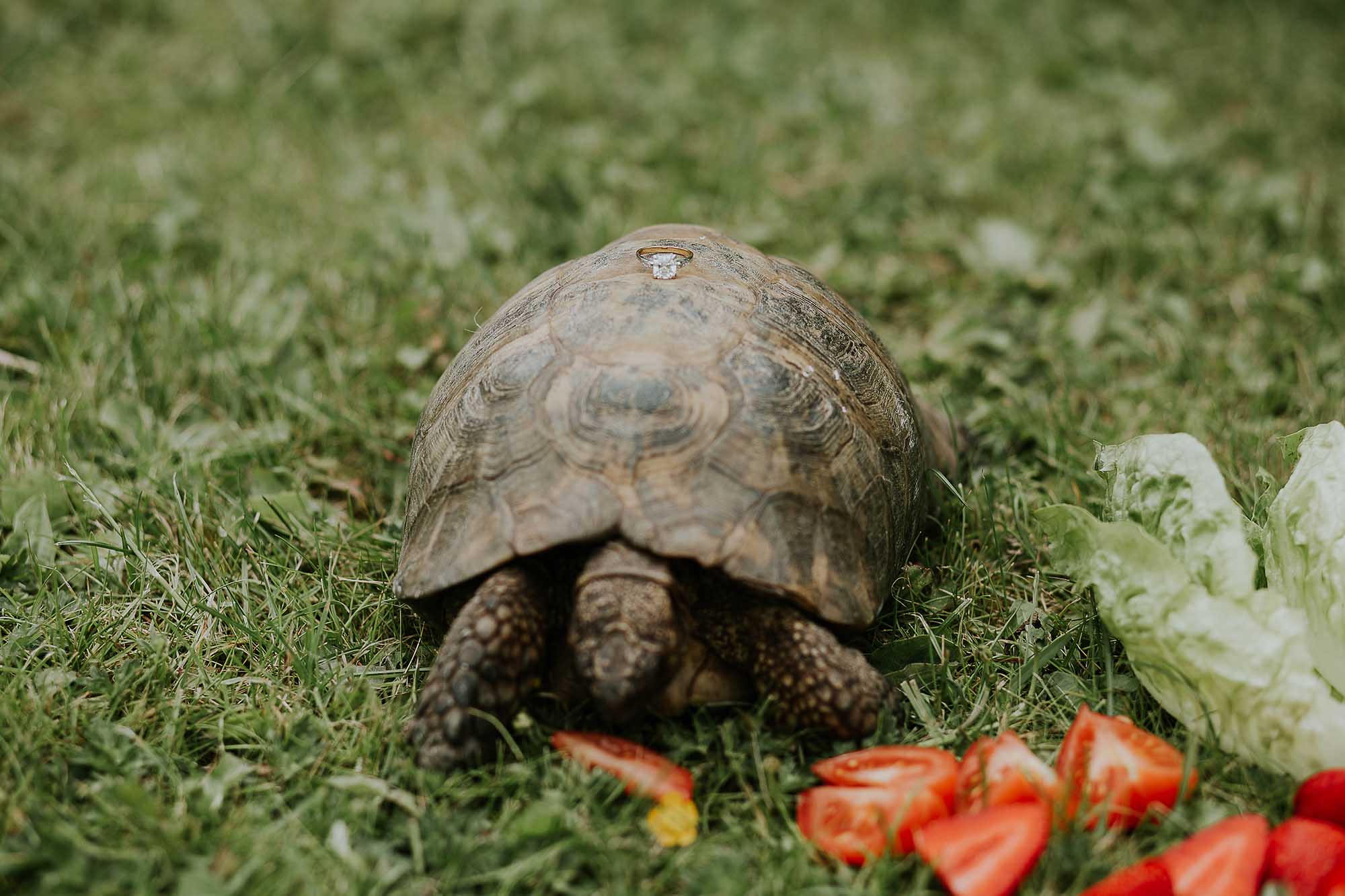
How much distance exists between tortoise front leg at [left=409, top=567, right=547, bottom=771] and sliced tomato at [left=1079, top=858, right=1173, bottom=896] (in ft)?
3.56

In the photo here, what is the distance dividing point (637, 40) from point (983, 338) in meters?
3.48

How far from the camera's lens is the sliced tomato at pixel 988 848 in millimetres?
1833

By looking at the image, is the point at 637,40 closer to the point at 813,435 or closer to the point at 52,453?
the point at 52,453

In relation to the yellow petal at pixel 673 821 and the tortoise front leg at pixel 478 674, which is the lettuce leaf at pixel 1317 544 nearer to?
the yellow petal at pixel 673 821

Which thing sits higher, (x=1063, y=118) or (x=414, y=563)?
(x=1063, y=118)

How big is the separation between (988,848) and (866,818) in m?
0.22

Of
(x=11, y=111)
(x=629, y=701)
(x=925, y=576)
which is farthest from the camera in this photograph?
(x=11, y=111)

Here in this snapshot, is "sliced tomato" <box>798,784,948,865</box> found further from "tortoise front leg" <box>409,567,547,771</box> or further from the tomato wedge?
"tortoise front leg" <box>409,567,547,771</box>

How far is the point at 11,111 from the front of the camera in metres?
5.32

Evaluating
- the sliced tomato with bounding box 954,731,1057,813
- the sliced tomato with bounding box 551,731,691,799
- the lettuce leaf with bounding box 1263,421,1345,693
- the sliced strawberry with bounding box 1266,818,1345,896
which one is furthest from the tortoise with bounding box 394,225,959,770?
the lettuce leaf with bounding box 1263,421,1345,693

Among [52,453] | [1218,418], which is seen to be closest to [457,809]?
[52,453]

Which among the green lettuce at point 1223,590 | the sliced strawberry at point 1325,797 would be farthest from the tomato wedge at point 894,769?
the sliced strawberry at point 1325,797

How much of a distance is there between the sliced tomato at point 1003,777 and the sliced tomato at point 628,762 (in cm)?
53

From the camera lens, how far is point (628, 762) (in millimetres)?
2098
